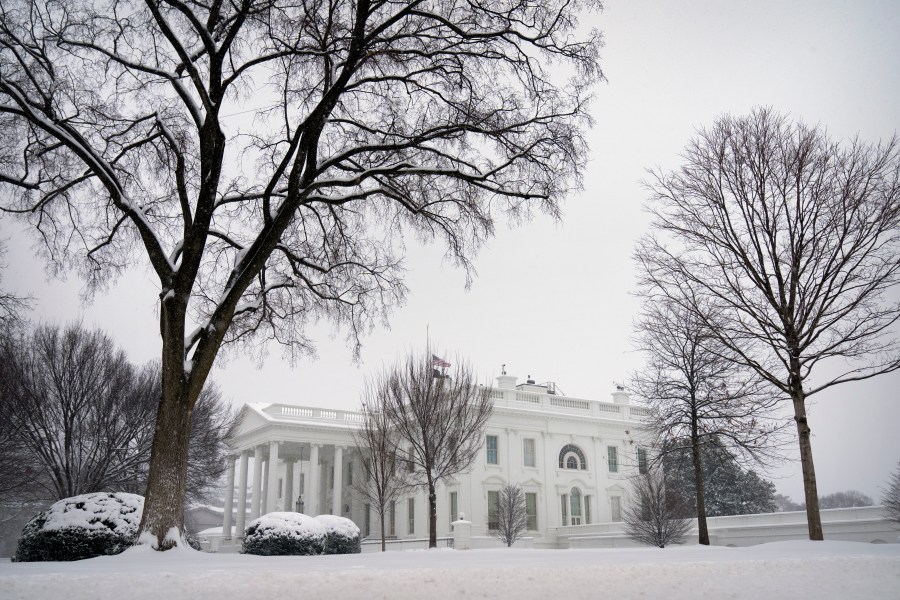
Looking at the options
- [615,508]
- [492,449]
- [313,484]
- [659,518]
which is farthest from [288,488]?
[659,518]

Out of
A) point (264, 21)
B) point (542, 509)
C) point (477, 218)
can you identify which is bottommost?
point (542, 509)

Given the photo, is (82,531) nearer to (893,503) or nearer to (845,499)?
(893,503)

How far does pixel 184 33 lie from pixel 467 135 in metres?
5.34

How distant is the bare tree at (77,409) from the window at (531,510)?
23.8m

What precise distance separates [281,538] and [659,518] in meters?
19.1

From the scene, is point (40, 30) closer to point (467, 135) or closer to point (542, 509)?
point (467, 135)

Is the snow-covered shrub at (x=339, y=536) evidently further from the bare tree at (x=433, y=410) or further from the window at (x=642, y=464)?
the window at (x=642, y=464)

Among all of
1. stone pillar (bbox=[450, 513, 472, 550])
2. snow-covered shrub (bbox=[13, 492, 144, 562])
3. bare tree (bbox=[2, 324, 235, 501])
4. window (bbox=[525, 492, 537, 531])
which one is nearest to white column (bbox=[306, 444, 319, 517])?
window (bbox=[525, 492, 537, 531])

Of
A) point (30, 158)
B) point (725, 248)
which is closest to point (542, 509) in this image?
point (725, 248)

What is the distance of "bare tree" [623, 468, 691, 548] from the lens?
27.8 m

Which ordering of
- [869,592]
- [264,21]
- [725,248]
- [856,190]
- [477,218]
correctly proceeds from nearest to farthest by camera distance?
1. [869,592]
2. [264,21]
3. [477,218]
4. [856,190]
5. [725,248]

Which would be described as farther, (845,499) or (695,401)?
(845,499)

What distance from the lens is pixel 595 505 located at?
45.7 m

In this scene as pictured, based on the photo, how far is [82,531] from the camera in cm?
1179
